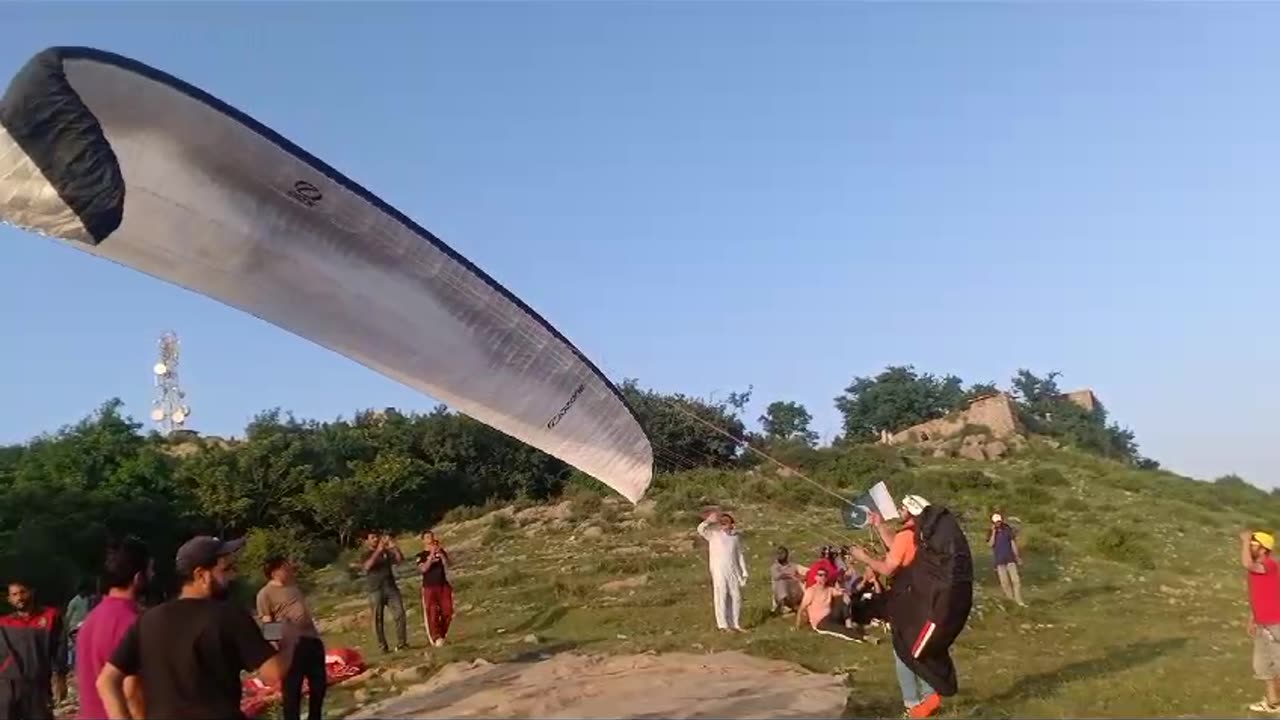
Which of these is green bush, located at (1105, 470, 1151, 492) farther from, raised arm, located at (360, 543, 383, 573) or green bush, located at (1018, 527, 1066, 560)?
raised arm, located at (360, 543, 383, 573)

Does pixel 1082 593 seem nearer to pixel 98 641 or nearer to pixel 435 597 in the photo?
pixel 435 597

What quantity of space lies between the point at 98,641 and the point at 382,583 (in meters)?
9.01

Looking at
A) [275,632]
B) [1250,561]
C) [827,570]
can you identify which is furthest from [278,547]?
[1250,561]

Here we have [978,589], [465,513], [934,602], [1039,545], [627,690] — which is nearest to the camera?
[934,602]

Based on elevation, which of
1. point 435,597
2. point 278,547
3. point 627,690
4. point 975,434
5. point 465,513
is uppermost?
point 975,434

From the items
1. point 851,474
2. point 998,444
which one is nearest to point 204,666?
point 851,474

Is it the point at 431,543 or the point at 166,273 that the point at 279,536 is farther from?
the point at 166,273

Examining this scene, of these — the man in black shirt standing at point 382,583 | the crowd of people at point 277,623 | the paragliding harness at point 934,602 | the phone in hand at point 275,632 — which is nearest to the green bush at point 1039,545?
the crowd of people at point 277,623

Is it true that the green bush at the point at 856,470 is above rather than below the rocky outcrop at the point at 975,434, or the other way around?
below

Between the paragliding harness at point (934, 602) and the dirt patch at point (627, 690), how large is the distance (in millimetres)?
1063

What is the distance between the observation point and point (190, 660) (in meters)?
4.55

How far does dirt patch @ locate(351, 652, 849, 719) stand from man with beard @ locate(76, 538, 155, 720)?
430 centimetres

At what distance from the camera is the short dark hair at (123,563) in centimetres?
550

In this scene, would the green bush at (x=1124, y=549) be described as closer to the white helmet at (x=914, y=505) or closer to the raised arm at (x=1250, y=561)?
the raised arm at (x=1250, y=561)
